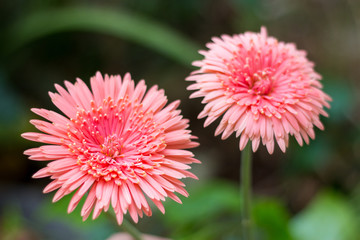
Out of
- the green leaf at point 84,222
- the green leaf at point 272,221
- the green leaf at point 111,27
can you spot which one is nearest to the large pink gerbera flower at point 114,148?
the green leaf at point 272,221

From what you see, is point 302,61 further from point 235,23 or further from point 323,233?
point 235,23

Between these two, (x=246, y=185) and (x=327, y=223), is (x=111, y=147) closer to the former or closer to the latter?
(x=246, y=185)

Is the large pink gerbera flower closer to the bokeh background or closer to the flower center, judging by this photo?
the flower center

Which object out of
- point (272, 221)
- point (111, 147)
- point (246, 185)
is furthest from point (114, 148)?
point (272, 221)

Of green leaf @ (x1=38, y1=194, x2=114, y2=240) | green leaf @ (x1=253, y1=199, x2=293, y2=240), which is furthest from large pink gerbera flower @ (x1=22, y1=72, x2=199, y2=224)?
green leaf @ (x1=38, y1=194, x2=114, y2=240)

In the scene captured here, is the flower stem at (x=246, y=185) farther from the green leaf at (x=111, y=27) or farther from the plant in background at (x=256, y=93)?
the green leaf at (x=111, y=27)

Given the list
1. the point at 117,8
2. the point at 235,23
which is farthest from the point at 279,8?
the point at 117,8

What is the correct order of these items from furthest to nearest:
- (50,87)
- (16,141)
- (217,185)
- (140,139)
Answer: (50,87), (16,141), (217,185), (140,139)
